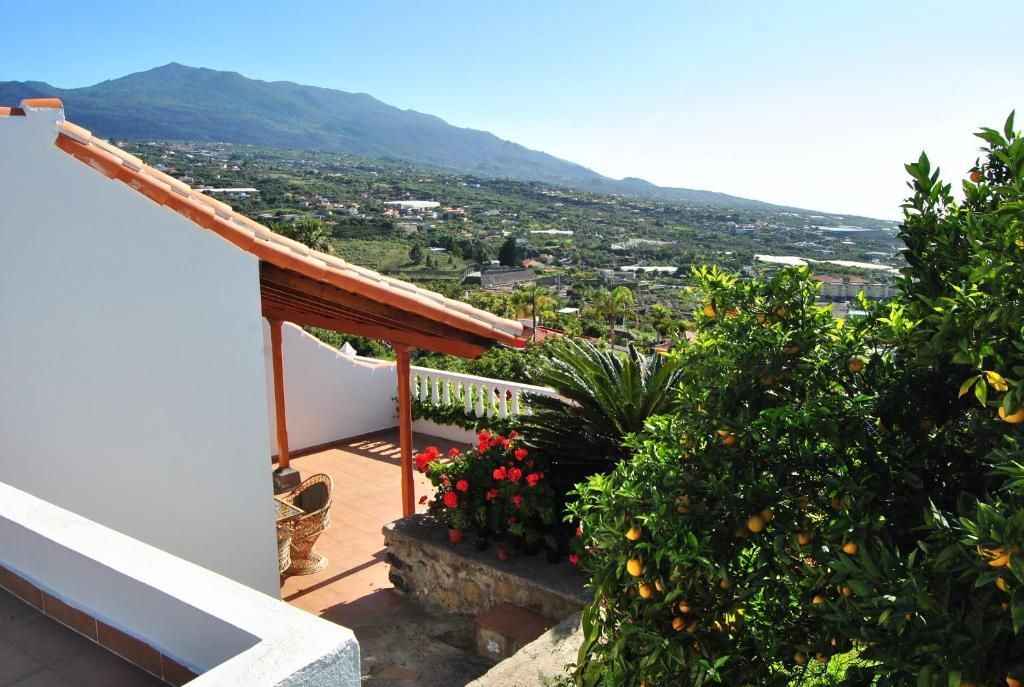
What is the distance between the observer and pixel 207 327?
5.41 metres

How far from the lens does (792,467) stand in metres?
2.46

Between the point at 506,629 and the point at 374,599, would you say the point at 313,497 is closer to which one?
the point at 374,599

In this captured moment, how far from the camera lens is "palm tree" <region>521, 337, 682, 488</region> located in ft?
18.8

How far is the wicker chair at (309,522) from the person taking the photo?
20.6 ft

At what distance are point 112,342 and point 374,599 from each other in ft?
9.28

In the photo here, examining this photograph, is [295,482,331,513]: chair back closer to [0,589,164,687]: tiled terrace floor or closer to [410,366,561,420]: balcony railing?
[410,366,561,420]: balcony railing

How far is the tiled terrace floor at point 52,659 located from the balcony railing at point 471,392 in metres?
6.79

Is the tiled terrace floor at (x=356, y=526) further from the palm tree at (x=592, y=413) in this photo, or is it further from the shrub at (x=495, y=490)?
the palm tree at (x=592, y=413)

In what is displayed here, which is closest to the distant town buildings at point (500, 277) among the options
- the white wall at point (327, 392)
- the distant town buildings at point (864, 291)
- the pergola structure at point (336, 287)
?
the white wall at point (327, 392)

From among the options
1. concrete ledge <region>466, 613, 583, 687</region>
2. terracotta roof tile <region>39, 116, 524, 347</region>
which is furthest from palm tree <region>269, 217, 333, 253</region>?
concrete ledge <region>466, 613, 583, 687</region>

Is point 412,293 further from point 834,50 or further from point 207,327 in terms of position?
point 834,50

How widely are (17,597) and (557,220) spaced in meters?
75.8

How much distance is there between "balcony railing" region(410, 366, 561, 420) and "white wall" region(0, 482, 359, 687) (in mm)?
6780

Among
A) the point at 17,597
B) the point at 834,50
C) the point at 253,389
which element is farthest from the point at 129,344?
the point at 834,50
